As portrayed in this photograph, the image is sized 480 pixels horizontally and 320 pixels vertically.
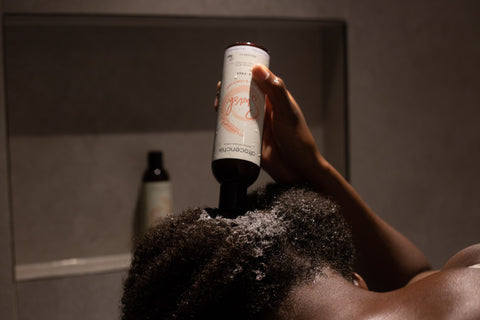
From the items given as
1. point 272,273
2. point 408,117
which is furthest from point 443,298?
point 408,117

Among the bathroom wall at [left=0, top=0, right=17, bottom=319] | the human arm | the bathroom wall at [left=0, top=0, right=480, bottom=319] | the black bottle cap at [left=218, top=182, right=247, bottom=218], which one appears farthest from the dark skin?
the bathroom wall at [left=0, top=0, right=17, bottom=319]

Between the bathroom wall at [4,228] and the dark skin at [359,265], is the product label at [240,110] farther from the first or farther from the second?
the bathroom wall at [4,228]

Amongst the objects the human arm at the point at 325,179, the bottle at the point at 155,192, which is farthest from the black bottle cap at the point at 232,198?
the bottle at the point at 155,192

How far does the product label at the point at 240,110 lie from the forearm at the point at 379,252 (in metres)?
0.22

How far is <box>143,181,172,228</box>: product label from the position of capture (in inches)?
38.1

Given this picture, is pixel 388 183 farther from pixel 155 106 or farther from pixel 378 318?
pixel 378 318

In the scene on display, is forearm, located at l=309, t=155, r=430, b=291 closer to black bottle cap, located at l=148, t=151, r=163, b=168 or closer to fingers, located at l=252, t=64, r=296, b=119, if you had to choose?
fingers, located at l=252, t=64, r=296, b=119

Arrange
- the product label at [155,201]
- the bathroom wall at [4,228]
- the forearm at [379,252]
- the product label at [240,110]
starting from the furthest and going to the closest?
1. the product label at [155,201]
2. the bathroom wall at [4,228]
3. the forearm at [379,252]
4. the product label at [240,110]

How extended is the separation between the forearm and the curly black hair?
172 mm

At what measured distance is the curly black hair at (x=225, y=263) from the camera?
39 centimetres

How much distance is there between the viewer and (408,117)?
108cm

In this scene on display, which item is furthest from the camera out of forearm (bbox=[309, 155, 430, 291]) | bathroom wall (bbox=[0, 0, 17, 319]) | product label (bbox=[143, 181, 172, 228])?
product label (bbox=[143, 181, 172, 228])

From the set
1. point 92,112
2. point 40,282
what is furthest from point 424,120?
point 40,282

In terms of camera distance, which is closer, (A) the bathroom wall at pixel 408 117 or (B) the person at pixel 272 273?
(B) the person at pixel 272 273
